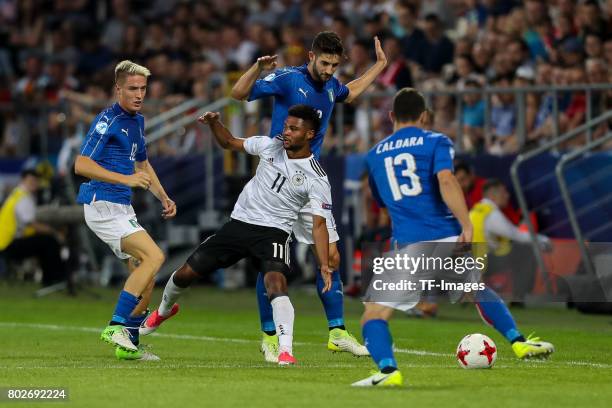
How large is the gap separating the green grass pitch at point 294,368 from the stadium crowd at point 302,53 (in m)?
3.15

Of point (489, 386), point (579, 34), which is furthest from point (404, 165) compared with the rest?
point (579, 34)

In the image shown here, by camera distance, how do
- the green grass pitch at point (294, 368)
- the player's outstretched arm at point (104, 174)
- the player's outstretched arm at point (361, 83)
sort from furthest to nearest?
the player's outstretched arm at point (361, 83), the player's outstretched arm at point (104, 174), the green grass pitch at point (294, 368)

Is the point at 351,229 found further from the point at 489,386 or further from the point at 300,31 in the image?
the point at 489,386

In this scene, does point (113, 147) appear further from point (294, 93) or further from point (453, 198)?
point (453, 198)

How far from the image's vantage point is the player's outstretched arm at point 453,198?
382 inches

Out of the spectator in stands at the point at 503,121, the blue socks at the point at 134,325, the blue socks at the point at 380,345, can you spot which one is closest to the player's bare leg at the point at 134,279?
the blue socks at the point at 134,325

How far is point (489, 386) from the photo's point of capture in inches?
367

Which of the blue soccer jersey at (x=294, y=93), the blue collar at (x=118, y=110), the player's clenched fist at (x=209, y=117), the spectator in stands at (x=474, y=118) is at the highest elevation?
the spectator in stands at (x=474, y=118)

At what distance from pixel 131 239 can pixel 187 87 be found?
Answer: 12.9 meters

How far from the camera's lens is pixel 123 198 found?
458 inches

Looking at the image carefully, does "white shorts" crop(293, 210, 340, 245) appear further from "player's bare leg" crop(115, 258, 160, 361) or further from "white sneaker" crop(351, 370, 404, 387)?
"white sneaker" crop(351, 370, 404, 387)

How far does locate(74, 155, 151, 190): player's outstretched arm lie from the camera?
1084cm

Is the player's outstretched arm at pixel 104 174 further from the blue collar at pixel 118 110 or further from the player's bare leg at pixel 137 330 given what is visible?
the player's bare leg at pixel 137 330

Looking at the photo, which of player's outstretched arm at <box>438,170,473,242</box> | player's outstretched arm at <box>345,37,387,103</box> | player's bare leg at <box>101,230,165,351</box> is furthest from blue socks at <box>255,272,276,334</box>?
player's outstretched arm at <box>438,170,473,242</box>
